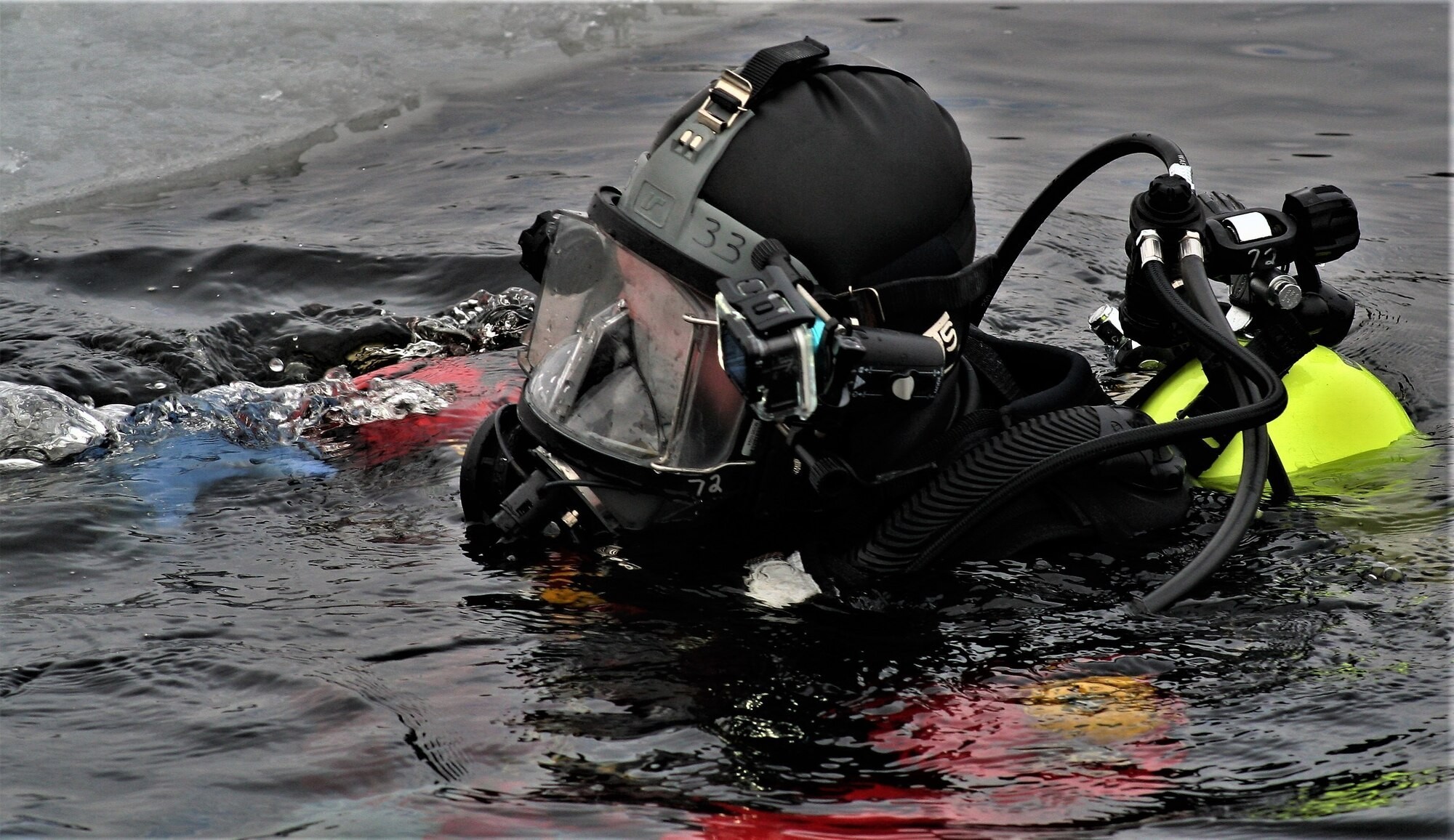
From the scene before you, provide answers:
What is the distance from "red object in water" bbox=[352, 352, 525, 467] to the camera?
3746 mm

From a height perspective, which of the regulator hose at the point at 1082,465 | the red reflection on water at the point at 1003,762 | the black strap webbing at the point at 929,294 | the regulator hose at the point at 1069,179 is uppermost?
the regulator hose at the point at 1069,179

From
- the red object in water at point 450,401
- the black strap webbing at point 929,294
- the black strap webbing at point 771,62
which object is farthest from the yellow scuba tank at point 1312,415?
the red object in water at point 450,401

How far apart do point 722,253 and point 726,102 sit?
0.90 ft

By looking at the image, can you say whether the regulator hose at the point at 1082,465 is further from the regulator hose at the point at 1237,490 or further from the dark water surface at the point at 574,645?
the dark water surface at the point at 574,645

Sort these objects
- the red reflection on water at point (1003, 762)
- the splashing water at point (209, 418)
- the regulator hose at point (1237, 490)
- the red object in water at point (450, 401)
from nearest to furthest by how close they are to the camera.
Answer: the red reflection on water at point (1003, 762), the regulator hose at point (1237, 490), the splashing water at point (209, 418), the red object in water at point (450, 401)

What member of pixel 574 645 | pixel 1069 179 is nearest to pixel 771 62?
pixel 1069 179

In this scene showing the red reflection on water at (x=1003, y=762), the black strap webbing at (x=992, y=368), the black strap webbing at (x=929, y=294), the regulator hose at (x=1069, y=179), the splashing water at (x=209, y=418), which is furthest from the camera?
the splashing water at (x=209, y=418)

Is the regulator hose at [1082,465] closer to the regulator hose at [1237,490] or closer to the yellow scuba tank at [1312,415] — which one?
the regulator hose at [1237,490]

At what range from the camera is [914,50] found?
777cm

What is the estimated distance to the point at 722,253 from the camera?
2.46m

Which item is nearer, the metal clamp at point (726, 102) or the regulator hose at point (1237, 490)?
the regulator hose at point (1237, 490)

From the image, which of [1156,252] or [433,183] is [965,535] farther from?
[433,183]

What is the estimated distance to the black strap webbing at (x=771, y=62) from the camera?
2520 mm

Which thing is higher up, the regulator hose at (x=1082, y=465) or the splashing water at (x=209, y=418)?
the regulator hose at (x=1082, y=465)
